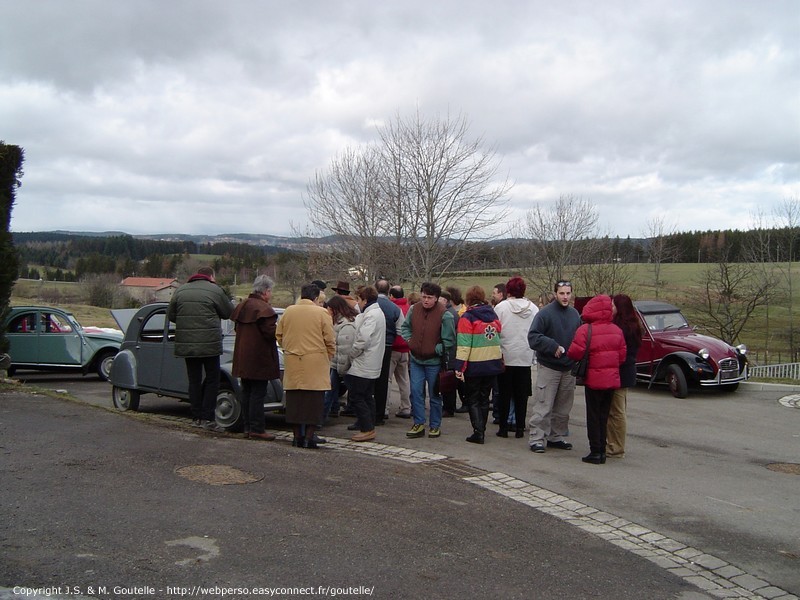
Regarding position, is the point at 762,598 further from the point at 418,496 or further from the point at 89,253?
the point at 89,253

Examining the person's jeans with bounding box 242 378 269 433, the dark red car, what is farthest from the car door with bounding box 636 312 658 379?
the person's jeans with bounding box 242 378 269 433

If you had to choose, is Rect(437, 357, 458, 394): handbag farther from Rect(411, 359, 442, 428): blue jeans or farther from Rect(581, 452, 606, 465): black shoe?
Rect(581, 452, 606, 465): black shoe

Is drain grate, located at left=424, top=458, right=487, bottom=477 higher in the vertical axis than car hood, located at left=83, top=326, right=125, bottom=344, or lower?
lower

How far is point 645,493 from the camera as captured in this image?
673 centimetres

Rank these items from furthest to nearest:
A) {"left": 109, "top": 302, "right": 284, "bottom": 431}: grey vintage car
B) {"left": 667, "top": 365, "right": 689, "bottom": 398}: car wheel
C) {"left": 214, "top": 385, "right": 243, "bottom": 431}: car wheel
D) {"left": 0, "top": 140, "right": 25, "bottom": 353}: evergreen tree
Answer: {"left": 667, "top": 365, "right": 689, "bottom": 398}: car wheel < {"left": 0, "top": 140, "right": 25, "bottom": 353}: evergreen tree < {"left": 109, "top": 302, "right": 284, "bottom": 431}: grey vintage car < {"left": 214, "top": 385, "right": 243, "bottom": 431}: car wheel

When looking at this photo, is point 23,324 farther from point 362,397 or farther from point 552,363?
point 552,363

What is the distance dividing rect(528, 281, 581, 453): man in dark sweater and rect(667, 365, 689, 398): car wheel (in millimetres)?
5865

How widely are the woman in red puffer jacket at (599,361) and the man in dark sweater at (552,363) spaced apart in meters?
0.45

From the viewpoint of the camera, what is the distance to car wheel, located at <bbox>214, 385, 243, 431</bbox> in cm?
891

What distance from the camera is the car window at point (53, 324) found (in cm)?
1658

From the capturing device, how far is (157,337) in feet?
34.3

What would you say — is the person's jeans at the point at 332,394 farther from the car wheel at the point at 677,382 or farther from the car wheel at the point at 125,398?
the car wheel at the point at 677,382

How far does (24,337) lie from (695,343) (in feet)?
49.6

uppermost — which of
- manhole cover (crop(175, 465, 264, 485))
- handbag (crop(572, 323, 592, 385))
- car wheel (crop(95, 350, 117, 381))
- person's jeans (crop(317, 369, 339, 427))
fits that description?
handbag (crop(572, 323, 592, 385))
